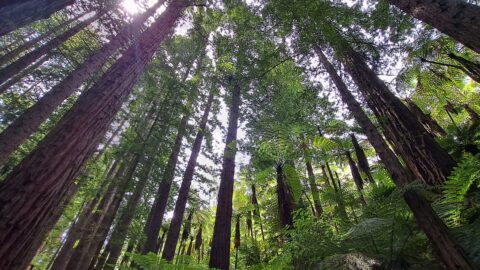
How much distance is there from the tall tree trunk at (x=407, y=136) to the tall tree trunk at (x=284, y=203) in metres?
2.07

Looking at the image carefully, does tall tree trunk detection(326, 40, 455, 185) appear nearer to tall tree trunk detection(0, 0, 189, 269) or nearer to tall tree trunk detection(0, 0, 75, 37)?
tall tree trunk detection(0, 0, 189, 269)

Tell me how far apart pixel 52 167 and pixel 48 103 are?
21.9 feet

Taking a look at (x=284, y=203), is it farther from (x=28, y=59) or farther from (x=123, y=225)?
(x=28, y=59)

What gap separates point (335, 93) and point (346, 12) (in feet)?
8.30

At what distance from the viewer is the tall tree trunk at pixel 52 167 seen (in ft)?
6.75

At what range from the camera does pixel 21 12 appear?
18.4 ft

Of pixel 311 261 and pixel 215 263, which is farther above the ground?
pixel 215 263

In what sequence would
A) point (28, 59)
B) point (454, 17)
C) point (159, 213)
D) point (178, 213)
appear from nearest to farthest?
point (454, 17) < point (159, 213) < point (178, 213) < point (28, 59)

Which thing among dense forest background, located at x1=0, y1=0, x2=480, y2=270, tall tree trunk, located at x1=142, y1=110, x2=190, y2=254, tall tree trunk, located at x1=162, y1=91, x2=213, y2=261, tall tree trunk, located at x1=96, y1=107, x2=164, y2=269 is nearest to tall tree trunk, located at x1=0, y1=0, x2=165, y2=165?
dense forest background, located at x1=0, y1=0, x2=480, y2=270

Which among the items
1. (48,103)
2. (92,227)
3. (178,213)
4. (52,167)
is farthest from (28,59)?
(52,167)

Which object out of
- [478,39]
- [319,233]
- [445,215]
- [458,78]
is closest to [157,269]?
[319,233]

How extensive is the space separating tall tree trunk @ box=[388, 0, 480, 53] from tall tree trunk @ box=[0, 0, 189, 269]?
427cm

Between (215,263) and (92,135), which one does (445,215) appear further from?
(215,263)

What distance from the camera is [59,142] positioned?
266 centimetres
